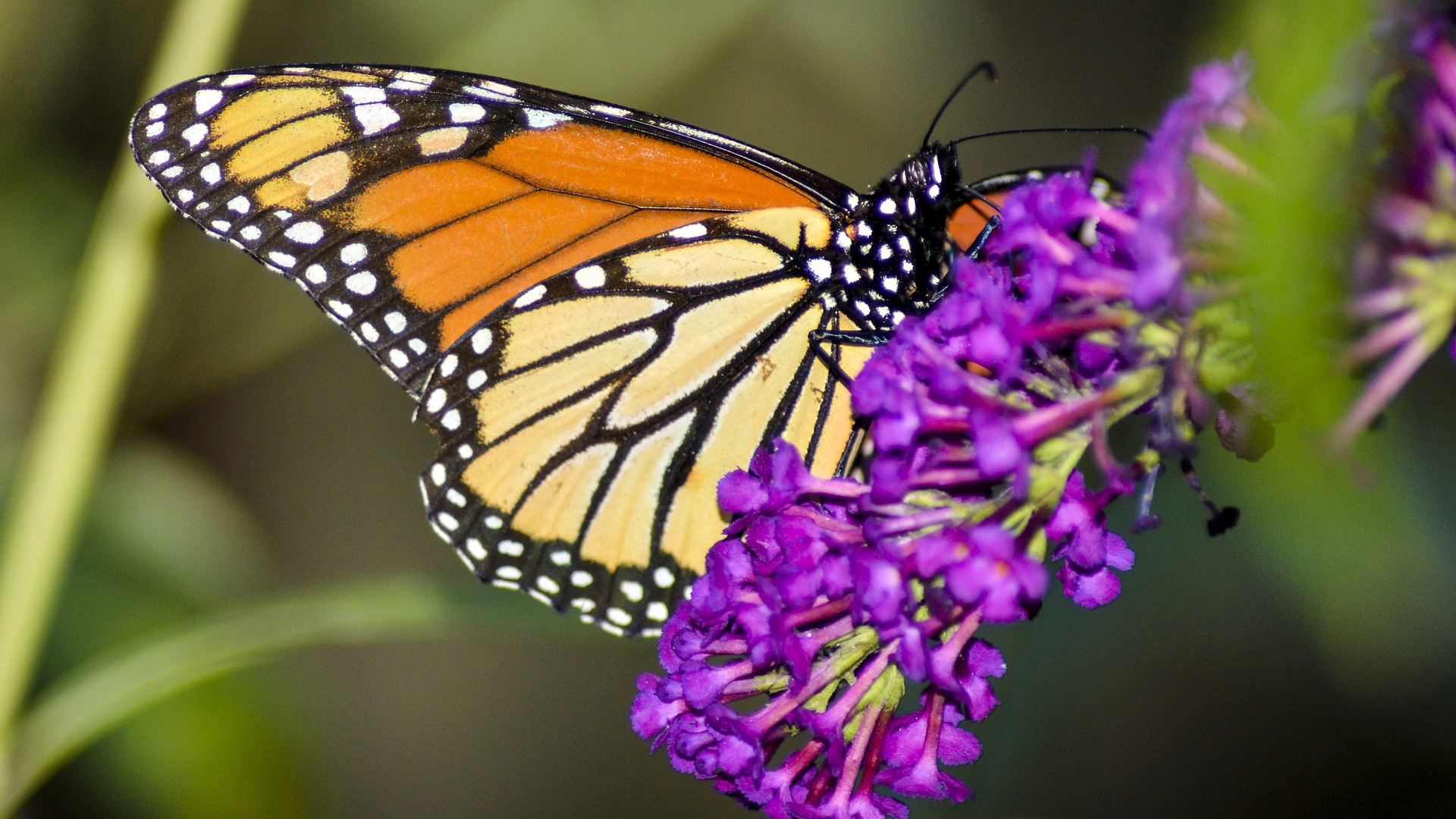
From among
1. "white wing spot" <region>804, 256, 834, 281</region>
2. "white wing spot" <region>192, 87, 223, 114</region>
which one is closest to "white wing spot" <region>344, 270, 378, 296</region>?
"white wing spot" <region>192, 87, 223, 114</region>

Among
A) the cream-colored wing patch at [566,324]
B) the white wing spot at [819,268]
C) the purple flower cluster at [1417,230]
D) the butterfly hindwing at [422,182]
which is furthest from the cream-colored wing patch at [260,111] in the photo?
the purple flower cluster at [1417,230]

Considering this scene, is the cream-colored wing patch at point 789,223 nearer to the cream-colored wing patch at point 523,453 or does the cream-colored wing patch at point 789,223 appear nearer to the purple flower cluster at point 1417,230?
the cream-colored wing patch at point 523,453

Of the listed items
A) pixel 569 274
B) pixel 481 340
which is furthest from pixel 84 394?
pixel 569 274

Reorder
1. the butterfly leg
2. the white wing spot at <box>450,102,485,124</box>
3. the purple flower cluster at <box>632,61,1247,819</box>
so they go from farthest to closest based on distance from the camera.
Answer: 1. the white wing spot at <box>450,102,485,124</box>
2. the butterfly leg
3. the purple flower cluster at <box>632,61,1247,819</box>

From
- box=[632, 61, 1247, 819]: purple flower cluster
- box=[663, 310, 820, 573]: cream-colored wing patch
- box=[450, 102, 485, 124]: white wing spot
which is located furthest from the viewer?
box=[663, 310, 820, 573]: cream-colored wing patch

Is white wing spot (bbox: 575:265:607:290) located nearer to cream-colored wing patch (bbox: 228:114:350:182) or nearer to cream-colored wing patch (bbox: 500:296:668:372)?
cream-colored wing patch (bbox: 500:296:668:372)

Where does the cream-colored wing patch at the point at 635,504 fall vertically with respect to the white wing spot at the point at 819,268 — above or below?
below

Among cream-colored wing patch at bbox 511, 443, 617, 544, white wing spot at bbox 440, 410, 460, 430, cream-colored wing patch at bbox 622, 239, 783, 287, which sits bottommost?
cream-colored wing patch at bbox 511, 443, 617, 544

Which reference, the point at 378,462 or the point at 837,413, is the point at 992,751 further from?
the point at 378,462
